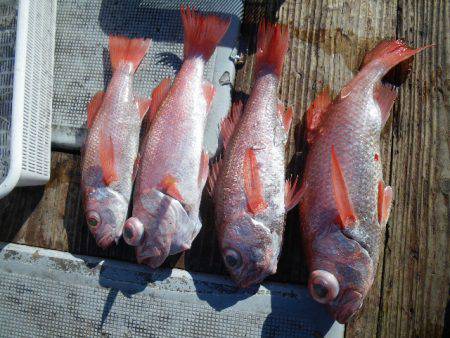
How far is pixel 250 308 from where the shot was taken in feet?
7.88

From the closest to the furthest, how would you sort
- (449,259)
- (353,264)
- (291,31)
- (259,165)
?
(353,264), (259,165), (449,259), (291,31)

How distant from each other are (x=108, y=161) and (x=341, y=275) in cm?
139

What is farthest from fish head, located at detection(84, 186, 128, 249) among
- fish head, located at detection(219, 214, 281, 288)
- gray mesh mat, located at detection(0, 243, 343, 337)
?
fish head, located at detection(219, 214, 281, 288)

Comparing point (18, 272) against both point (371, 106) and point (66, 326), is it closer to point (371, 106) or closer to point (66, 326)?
point (66, 326)

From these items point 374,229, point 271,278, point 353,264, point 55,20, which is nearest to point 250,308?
point 271,278

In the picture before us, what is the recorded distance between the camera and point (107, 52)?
9.37 ft

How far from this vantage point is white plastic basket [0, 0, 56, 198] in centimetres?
230

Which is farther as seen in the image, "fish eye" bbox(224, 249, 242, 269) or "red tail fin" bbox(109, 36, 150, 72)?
"red tail fin" bbox(109, 36, 150, 72)

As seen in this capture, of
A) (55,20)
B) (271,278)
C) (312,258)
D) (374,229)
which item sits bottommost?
(271,278)

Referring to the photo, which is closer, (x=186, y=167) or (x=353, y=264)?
(x=353, y=264)

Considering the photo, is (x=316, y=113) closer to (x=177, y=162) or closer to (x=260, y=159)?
(x=260, y=159)

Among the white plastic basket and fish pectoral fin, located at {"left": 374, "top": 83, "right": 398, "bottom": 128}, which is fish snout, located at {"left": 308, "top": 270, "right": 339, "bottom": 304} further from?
the white plastic basket

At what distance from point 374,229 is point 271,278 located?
2.15 ft

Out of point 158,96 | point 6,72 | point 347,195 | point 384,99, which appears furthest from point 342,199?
point 6,72
